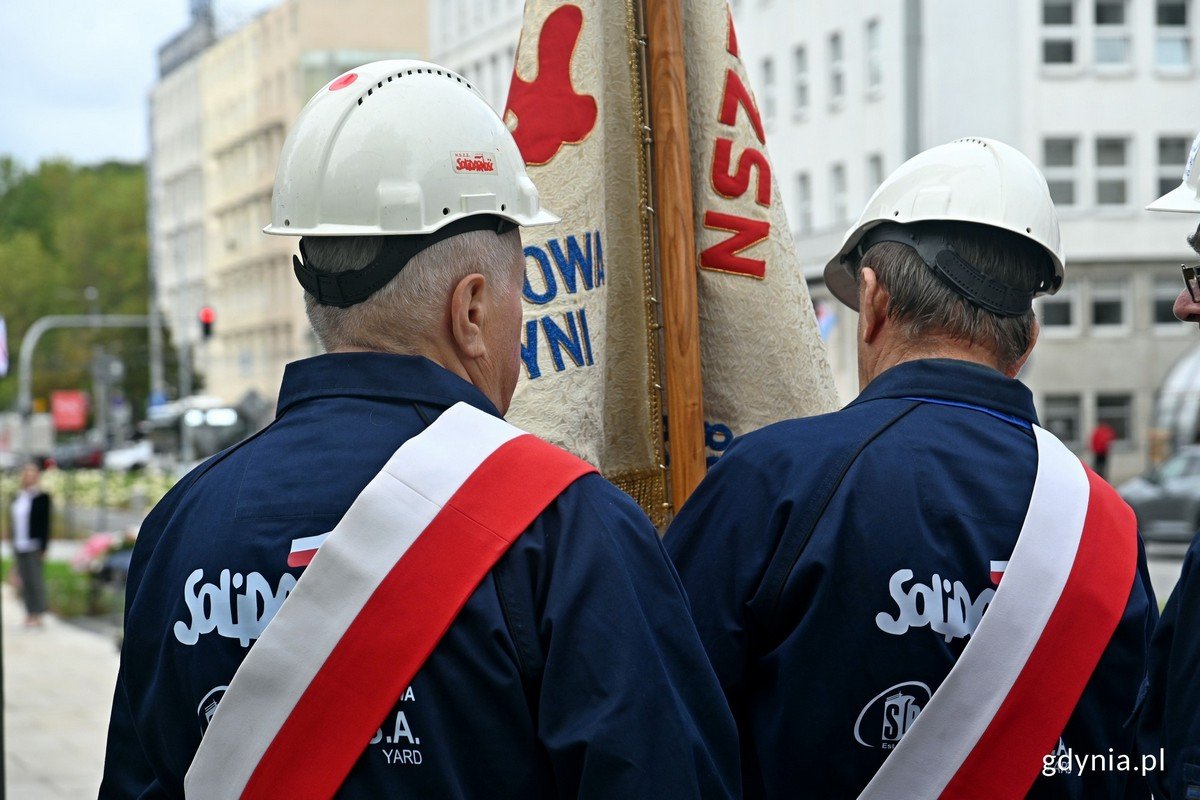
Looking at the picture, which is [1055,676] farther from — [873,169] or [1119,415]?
[1119,415]

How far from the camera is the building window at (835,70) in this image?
44.3m

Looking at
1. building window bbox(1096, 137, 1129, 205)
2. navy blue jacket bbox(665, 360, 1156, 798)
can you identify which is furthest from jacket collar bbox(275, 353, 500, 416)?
building window bbox(1096, 137, 1129, 205)

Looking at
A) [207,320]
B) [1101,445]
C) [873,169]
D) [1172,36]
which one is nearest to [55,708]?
[207,320]

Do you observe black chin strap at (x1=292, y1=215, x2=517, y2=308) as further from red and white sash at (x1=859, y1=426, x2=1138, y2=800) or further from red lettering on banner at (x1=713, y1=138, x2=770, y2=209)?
red lettering on banner at (x1=713, y1=138, x2=770, y2=209)

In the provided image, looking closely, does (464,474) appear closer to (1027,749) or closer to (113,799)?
(113,799)

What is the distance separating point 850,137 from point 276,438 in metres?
42.4

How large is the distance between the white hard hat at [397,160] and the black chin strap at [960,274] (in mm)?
771

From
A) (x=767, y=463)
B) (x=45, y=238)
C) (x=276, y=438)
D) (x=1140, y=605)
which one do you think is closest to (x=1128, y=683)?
(x=1140, y=605)

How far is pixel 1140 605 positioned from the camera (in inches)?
112

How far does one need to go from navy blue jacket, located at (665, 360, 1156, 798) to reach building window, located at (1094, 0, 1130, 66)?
4188 centimetres

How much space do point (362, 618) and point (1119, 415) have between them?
42599 mm

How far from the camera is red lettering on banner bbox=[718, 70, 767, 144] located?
3504mm

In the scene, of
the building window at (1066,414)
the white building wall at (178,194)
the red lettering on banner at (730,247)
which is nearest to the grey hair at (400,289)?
the red lettering on banner at (730,247)

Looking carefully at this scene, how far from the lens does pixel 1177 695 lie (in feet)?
7.87
